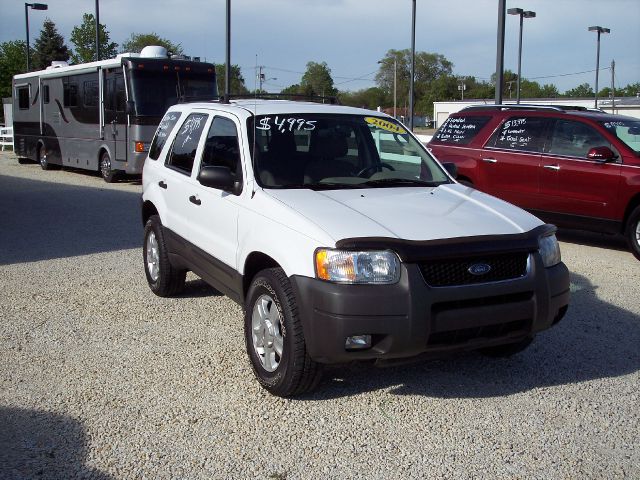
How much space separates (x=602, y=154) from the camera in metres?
9.25

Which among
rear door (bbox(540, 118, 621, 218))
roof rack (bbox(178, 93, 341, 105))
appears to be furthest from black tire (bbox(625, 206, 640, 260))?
roof rack (bbox(178, 93, 341, 105))

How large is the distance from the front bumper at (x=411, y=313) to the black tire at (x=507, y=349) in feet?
2.19

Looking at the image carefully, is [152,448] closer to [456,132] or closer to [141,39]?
[456,132]

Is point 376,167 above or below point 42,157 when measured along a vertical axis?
above

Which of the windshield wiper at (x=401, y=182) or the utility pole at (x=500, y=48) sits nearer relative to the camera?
the windshield wiper at (x=401, y=182)

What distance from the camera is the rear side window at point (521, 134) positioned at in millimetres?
10178

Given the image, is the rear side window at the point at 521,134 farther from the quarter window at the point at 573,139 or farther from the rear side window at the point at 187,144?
the rear side window at the point at 187,144

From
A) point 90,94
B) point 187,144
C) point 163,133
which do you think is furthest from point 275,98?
point 90,94

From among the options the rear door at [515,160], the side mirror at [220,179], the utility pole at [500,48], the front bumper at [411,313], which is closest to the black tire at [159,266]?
the side mirror at [220,179]

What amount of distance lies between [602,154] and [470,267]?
579 centimetres

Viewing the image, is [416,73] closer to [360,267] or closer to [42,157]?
[42,157]

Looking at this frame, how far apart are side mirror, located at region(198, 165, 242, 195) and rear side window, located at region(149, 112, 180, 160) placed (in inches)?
72.8

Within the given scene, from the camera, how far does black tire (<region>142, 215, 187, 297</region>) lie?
264 inches

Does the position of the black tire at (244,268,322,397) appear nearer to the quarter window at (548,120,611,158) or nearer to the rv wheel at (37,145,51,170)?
the quarter window at (548,120,611,158)
